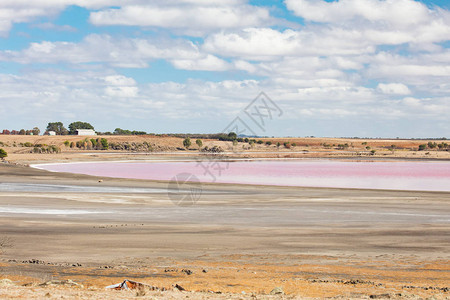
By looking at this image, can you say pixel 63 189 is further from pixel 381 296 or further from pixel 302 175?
pixel 381 296

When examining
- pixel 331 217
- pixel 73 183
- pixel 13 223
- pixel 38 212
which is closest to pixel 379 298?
pixel 331 217

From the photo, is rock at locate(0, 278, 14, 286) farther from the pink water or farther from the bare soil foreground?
the pink water

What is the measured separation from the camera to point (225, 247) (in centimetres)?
1767

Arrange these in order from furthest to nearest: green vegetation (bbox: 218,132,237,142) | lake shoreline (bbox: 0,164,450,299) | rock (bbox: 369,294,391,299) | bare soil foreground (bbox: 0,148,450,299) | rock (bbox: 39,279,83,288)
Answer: green vegetation (bbox: 218,132,237,142) < lake shoreline (bbox: 0,164,450,299) < bare soil foreground (bbox: 0,148,450,299) < rock (bbox: 39,279,83,288) < rock (bbox: 369,294,391,299)

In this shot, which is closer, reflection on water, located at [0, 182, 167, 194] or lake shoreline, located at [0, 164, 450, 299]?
lake shoreline, located at [0, 164, 450, 299]

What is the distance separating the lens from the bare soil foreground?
486 inches

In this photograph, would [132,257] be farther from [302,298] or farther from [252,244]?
[302,298]

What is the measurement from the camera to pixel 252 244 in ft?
60.1

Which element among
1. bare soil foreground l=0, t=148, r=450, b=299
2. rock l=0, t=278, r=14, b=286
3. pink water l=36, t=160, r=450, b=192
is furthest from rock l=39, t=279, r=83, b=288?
pink water l=36, t=160, r=450, b=192

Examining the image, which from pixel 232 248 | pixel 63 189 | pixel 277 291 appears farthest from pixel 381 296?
pixel 63 189

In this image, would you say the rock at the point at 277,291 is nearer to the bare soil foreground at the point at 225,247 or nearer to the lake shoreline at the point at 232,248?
the bare soil foreground at the point at 225,247

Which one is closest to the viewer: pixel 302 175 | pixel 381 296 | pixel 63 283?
pixel 381 296

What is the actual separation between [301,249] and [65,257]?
769 centimetres

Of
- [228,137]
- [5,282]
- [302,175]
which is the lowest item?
[302,175]
